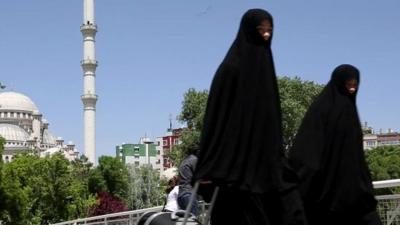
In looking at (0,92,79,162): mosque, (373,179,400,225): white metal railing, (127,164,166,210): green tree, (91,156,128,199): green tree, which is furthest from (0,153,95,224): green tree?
(0,92,79,162): mosque

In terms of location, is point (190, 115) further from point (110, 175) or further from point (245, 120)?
point (245, 120)

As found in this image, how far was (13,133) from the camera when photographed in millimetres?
108312

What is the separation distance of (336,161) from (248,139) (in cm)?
107

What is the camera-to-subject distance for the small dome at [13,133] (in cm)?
10750

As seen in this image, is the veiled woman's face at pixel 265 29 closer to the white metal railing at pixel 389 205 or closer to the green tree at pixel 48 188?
the white metal railing at pixel 389 205

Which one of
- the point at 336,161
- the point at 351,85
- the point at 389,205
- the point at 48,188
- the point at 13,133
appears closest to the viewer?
the point at 336,161

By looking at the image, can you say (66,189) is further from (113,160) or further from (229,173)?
(229,173)

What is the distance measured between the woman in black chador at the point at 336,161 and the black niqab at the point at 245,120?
80 cm

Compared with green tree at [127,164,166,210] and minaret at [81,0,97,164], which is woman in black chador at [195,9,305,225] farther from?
green tree at [127,164,166,210]

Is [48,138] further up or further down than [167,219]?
further up

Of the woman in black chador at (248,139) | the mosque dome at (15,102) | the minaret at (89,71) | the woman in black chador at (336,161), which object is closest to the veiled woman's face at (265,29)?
the woman in black chador at (248,139)

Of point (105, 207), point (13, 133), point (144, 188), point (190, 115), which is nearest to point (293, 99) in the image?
point (190, 115)

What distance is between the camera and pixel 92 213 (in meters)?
43.4

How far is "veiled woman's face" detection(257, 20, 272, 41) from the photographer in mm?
4277
